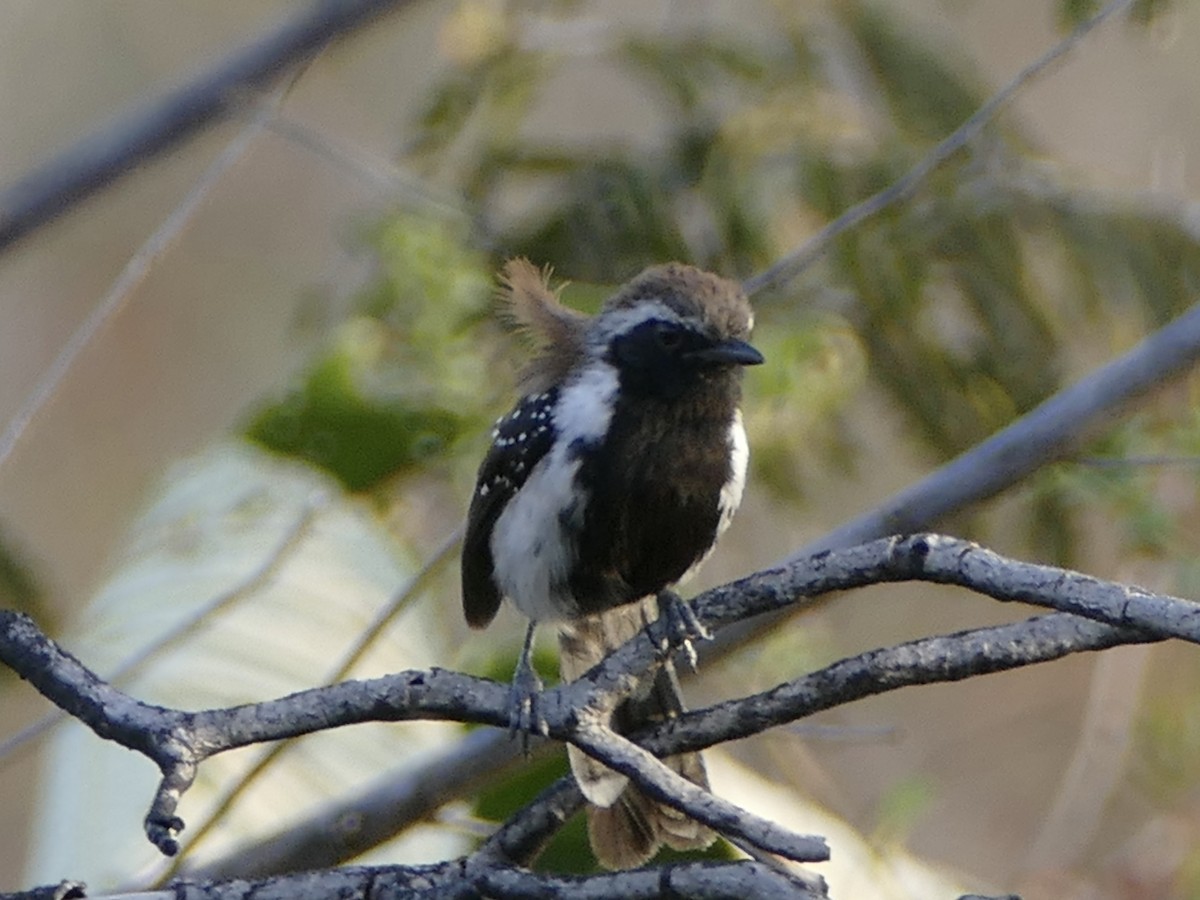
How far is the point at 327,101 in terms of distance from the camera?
30.0ft

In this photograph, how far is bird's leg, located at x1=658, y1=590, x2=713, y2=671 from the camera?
8.63 feet

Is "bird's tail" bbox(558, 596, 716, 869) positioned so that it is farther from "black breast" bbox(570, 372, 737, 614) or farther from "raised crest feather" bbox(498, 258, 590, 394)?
"raised crest feather" bbox(498, 258, 590, 394)

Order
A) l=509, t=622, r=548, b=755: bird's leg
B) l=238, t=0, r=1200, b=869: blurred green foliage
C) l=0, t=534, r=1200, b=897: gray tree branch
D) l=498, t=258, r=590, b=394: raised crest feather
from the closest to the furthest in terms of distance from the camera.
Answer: l=0, t=534, r=1200, b=897: gray tree branch
l=509, t=622, r=548, b=755: bird's leg
l=498, t=258, r=590, b=394: raised crest feather
l=238, t=0, r=1200, b=869: blurred green foliage

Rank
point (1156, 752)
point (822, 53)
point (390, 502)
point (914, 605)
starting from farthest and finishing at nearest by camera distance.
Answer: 1. point (914, 605)
2. point (1156, 752)
3. point (822, 53)
4. point (390, 502)

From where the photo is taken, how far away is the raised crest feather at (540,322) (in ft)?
12.8

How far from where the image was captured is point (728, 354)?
357 cm

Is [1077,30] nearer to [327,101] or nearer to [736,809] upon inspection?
[736,809]

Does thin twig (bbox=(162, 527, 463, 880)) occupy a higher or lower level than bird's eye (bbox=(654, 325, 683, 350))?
lower

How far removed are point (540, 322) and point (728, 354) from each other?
572 millimetres

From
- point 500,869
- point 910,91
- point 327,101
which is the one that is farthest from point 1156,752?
point 327,101


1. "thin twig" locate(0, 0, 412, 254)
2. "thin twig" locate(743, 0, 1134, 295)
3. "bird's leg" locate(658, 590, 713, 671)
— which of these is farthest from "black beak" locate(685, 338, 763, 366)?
"thin twig" locate(0, 0, 412, 254)

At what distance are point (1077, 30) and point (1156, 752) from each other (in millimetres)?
3395

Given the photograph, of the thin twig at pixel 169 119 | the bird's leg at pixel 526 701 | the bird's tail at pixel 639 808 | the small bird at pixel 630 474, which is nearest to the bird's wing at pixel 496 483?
the small bird at pixel 630 474

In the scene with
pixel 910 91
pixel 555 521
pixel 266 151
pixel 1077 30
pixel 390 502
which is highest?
pixel 266 151
